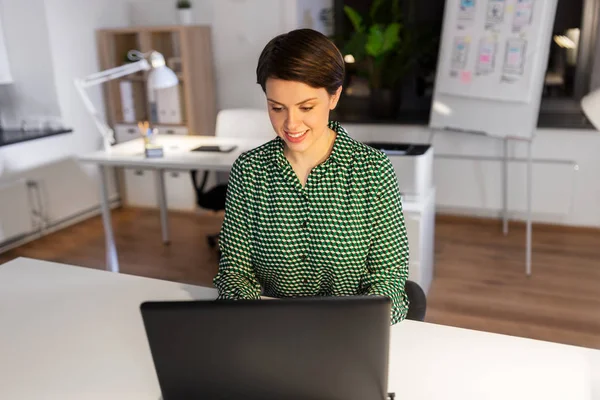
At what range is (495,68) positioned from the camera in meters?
3.38

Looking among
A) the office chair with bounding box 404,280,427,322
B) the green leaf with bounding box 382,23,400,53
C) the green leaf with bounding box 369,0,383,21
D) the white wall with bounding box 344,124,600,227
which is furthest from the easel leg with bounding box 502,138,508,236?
the office chair with bounding box 404,280,427,322

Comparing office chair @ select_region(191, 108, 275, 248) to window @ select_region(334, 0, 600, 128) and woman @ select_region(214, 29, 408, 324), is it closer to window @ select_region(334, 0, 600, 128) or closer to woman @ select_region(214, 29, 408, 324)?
window @ select_region(334, 0, 600, 128)

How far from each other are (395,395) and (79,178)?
390cm

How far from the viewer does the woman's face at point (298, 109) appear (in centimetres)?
116

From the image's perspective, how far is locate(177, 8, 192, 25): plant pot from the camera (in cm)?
432

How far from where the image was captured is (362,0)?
437 centimetres

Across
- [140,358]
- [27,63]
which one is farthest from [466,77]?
[27,63]

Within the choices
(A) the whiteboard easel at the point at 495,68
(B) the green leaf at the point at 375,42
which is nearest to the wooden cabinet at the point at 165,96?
(B) the green leaf at the point at 375,42

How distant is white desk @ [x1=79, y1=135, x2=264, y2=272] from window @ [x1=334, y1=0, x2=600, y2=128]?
1246 millimetres

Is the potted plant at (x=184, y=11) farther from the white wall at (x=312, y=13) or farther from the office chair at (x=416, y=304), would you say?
the office chair at (x=416, y=304)

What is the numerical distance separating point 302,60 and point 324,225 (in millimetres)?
413

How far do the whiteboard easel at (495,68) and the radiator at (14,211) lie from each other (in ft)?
9.41

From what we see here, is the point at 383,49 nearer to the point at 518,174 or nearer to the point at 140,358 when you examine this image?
the point at 518,174

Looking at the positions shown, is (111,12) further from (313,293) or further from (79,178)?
(313,293)
